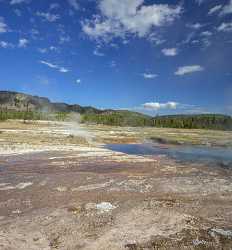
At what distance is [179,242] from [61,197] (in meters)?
8.40

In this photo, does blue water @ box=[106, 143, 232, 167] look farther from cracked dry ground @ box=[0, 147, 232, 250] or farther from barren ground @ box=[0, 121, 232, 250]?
cracked dry ground @ box=[0, 147, 232, 250]

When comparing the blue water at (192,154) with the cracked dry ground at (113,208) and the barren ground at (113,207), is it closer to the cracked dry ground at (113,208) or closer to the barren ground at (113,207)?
the barren ground at (113,207)

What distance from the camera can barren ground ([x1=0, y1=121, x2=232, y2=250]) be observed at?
12.9 metres

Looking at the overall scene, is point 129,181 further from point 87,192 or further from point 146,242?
point 146,242

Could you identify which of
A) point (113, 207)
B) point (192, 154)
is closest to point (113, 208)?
point (113, 207)

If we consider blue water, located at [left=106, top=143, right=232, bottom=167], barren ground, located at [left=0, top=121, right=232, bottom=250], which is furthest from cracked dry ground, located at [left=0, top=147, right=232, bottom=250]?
blue water, located at [left=106, top=143, right=232, bottom=167]

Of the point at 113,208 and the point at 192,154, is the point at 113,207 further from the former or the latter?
the point at 192,154

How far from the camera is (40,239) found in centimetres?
1281

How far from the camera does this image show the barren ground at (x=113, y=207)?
12.9m

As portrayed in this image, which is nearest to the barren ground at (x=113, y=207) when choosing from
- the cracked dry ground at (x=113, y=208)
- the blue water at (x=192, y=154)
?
the cracked dry ground at (x=113, y=208)

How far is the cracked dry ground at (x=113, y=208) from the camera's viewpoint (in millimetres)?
12883

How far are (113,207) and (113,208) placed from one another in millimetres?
172

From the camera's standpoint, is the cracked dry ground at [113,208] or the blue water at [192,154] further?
the blue water at [192,154]

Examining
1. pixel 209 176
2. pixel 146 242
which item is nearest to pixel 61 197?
pixel 146 242
